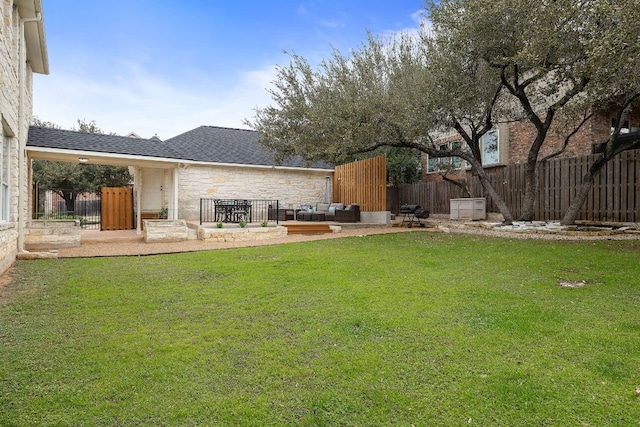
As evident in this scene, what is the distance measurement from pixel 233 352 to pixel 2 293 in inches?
156

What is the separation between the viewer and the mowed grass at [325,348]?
7.17ft

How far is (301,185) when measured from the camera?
60.3 feet

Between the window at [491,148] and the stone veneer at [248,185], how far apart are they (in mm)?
7628

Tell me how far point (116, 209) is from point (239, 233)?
819 centimetres

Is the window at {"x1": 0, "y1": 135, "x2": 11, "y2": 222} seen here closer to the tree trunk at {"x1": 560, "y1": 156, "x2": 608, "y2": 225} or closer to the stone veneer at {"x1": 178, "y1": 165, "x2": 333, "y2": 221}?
the stone veneer at {"x1": 178, "y1": 165, "x2": 333, "y2": 221}

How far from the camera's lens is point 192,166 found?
1584 centimetres

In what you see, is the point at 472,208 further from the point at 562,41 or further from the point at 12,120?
the point at 12,120

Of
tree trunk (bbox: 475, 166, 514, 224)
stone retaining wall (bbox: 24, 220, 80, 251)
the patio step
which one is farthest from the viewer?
the patio step

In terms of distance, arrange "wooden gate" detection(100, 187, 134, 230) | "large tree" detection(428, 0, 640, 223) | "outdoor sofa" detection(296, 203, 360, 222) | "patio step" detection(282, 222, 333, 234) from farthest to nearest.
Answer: "wooden gate" detection(100, 187, 134, 230) → "outdoor sofa" detection(296, 203, 360, 222) → "patio step" detection(282, 222, 333, 234) → "large tree" detection(428, 0, 640, 223)

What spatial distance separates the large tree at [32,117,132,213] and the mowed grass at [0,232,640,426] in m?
17.7

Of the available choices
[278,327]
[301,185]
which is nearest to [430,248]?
[278,327]

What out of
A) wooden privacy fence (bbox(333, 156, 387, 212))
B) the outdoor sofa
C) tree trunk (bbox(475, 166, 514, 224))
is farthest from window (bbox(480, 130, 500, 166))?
the outdoor sofa

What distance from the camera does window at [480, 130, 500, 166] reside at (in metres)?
15.8

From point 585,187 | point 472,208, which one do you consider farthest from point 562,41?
point 472,208
